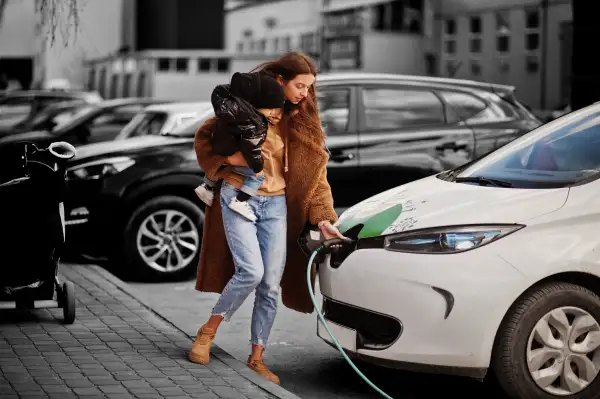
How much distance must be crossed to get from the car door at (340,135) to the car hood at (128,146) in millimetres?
1216

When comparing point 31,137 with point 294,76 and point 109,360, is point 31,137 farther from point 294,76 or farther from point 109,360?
point 294,76

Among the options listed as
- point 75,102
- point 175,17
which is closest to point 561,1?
point 175,17

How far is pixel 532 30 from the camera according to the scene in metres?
42.4

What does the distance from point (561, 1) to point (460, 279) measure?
36694 millimetres

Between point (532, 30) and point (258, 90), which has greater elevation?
point (532, 30)

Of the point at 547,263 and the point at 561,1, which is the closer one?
the point at 547,263

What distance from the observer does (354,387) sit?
21.2ft

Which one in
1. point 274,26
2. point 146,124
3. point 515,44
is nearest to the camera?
point 146,124

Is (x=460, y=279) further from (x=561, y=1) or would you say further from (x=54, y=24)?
(x=561, y=1)

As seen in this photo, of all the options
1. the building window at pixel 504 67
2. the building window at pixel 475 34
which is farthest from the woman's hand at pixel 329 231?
the building window at pixel 475 34

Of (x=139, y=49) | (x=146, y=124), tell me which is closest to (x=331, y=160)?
(x=146, y=124)

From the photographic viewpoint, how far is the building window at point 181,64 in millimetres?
41812

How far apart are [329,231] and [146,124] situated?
6.43m

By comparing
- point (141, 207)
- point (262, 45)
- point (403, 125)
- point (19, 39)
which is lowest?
point (141, 207)
